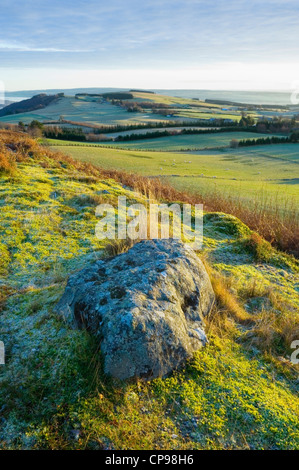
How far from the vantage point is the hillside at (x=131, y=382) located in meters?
2.89

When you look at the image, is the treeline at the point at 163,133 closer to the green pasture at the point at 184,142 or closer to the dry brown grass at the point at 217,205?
the green pasture at the point at 184,142

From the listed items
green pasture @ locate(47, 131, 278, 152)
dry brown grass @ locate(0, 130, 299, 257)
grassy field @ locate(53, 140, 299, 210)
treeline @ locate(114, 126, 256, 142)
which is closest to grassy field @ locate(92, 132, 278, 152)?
green pasture @ locate(47, 131, 278, 152)

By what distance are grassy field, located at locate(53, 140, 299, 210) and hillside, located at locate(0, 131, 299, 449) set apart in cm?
1260

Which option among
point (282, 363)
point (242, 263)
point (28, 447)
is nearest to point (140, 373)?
point (28, 447)

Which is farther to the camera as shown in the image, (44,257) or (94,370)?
(44,257)

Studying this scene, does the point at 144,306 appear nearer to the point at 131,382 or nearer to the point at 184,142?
the point at 131,382

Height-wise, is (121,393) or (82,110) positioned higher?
(82,110)

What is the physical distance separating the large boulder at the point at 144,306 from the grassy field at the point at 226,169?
13202 mm

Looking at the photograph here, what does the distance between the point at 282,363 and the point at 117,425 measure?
7.67ft

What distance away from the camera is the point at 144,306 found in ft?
11.8

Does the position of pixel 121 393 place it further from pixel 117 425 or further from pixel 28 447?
pixel 28 447

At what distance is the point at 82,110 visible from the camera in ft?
380

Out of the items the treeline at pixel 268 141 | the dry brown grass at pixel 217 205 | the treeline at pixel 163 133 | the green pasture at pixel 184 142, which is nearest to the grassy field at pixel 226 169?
the dry brown grass at pixel 217 205

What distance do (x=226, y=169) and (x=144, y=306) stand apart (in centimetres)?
3319
